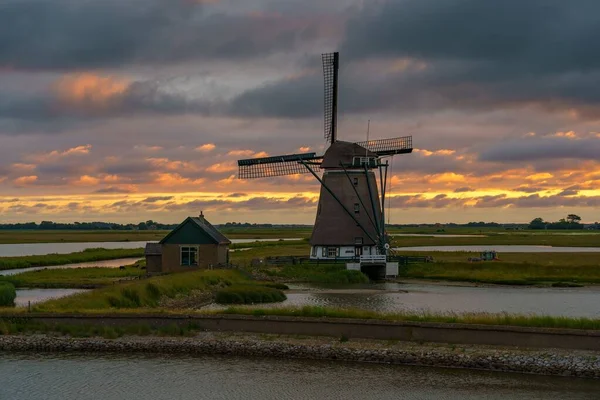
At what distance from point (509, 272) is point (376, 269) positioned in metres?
11.4

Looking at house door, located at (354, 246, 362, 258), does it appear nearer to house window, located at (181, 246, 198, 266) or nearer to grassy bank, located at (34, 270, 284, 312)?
grassy bank, located at (34, 270, 284, 312)

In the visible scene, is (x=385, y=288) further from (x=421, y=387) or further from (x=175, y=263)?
(x=421, y=387)

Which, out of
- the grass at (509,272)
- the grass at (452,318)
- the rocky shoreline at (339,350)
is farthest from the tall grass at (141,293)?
the grass at (509,272)

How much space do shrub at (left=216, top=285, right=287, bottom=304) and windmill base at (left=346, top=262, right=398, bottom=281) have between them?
701 inches

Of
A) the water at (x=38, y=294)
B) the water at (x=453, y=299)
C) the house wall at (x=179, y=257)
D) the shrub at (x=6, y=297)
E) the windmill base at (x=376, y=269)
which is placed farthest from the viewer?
the windmill base at (x=376, y=269)

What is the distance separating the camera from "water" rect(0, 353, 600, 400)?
24.0m

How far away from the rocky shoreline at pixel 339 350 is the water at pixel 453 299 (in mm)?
11555

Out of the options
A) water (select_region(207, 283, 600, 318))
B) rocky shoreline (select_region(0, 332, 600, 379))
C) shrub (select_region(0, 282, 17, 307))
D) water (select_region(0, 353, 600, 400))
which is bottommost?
water (select_region(0, 353, 600, 400))

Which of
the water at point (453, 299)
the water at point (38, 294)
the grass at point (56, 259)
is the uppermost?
the grass at point (56, 259)

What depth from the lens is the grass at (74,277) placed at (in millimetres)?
54691

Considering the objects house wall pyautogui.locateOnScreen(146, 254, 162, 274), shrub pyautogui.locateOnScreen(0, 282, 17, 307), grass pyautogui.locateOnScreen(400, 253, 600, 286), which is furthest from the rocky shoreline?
grass pyautogui.locateOnScreen(400, 253, 600, 286)

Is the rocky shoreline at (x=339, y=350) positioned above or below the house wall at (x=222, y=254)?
below

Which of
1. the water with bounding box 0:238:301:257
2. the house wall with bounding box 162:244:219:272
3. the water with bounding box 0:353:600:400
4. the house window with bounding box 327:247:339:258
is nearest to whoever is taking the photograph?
the water with bounding box 0:353:600:400

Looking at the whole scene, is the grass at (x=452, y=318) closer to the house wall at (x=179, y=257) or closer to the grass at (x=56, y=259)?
the house wall at (x=179, y=257)
